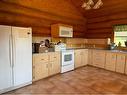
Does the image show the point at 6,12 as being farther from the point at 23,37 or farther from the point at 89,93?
the point at 89,93

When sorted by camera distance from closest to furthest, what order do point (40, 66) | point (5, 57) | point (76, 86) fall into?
point (5, 57) → point (76, 86) → point (40, 66)

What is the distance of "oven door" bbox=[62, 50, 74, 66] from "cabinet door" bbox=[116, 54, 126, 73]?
1.91 m

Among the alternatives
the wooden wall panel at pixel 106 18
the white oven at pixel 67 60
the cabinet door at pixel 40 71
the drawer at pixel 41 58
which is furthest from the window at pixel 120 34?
the cabinet door at pixel 40 71

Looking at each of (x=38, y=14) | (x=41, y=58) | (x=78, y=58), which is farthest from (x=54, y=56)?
(x=38, y=14)

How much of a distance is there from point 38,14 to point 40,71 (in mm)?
2146

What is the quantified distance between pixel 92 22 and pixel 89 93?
4.21 metres

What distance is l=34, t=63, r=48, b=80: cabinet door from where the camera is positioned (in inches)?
142

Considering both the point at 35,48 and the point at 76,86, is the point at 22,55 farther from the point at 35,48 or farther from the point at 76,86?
the point at 76,86

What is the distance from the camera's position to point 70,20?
215 inches

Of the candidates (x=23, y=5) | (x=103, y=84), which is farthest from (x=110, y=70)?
(x=23, y=5)

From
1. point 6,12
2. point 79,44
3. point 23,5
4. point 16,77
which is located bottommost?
point 16,77

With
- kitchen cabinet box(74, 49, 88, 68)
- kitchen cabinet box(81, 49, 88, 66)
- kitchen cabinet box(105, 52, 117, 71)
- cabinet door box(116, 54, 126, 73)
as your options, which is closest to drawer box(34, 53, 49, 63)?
kitchen cabinet box(74, 49, 88, 68)

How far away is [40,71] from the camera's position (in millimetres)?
3729

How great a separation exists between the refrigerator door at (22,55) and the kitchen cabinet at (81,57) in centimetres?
243
